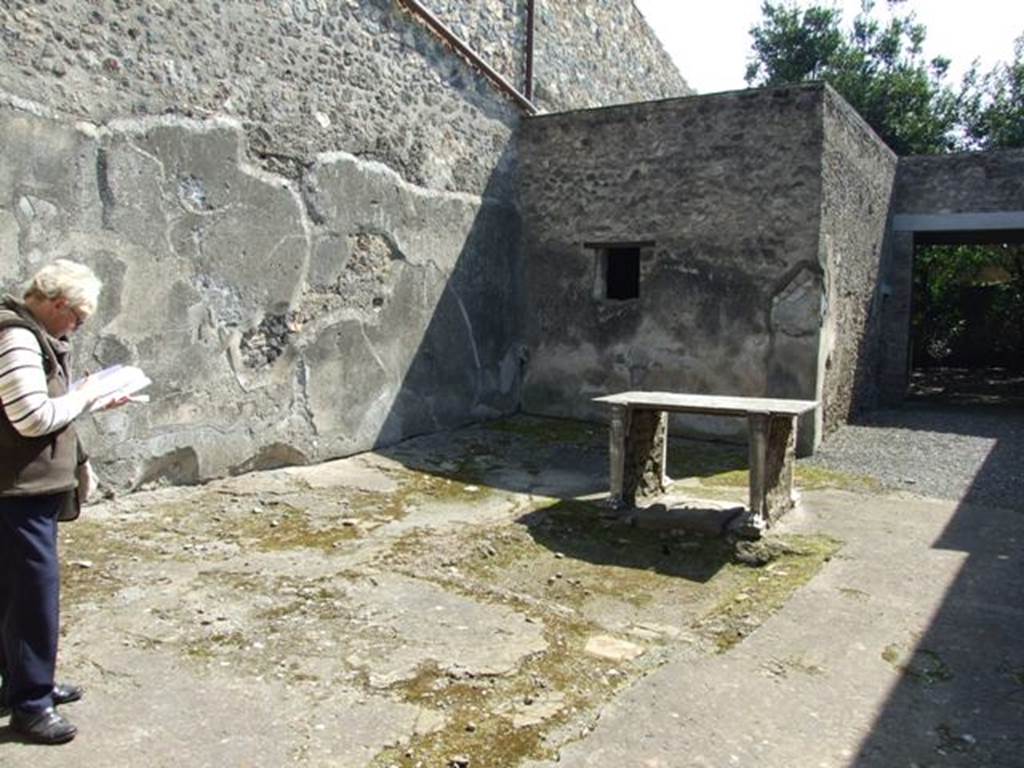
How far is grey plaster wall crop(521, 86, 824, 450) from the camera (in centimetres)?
729

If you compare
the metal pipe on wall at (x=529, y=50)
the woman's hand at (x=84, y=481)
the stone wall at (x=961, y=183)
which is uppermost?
the metal pipe on wall at (x=529, y=50)

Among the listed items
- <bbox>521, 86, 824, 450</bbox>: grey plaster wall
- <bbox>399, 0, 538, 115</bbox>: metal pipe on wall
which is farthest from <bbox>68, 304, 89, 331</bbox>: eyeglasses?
<bbox>521, 86, 824, 450</bbox>: grey plaster wall

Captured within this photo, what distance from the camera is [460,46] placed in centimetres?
751

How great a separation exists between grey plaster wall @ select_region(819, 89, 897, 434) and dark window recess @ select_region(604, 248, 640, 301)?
1877mm

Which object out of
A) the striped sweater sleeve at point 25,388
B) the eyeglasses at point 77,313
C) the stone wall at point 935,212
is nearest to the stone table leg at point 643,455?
the eyeglasses at point 77,313

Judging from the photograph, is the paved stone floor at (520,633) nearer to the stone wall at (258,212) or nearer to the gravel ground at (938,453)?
the gravel ground at (938,453)

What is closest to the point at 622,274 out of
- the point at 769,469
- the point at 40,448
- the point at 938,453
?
the point at 938,453

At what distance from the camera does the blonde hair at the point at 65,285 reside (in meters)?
2.59

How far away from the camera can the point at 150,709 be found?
2.82m

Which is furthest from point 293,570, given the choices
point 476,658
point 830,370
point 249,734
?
point 830,370

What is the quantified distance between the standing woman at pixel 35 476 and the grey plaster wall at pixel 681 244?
5.94m

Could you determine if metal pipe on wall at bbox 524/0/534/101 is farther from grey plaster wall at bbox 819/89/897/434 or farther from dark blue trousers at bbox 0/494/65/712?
dark blue trousers at bbox 0/494/65/712

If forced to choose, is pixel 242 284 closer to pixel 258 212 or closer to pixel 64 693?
Answer: pixel 258 212

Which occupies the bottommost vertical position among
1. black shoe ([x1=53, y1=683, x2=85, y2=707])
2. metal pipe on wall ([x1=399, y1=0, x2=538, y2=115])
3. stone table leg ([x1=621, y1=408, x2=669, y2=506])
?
black shoe ([x1=53, y1=683, x2=85, y2=707])
